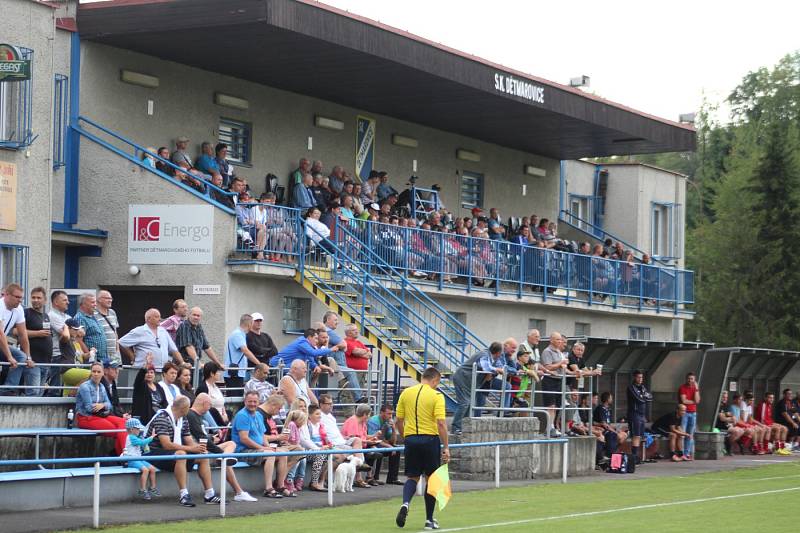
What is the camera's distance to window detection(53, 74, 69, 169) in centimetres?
2555

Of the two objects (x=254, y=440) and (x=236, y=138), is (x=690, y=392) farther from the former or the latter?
(x=254, y=440)

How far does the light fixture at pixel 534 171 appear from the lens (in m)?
39.8

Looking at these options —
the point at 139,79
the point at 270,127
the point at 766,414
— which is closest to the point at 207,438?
the point at 139,79

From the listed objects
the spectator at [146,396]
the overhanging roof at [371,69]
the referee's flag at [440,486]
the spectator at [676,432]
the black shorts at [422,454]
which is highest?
the overhanging roof at [371,69]

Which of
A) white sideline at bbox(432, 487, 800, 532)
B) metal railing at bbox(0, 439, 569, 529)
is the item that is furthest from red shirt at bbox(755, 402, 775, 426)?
white sideline at bbox(432, 487, 800, 532)

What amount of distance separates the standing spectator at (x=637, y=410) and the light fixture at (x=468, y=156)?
30.3 ft

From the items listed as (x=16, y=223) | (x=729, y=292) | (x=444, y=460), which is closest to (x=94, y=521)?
(x=444, y=460)

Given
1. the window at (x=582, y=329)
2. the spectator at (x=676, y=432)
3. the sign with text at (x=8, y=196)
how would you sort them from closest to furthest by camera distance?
the sign with text at (x=8, y=196), the spectator at (x=676, y=432), the window at (x=582, y=329)

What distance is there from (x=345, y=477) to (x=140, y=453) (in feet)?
11.5

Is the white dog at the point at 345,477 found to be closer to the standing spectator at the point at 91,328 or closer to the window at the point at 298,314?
the standing spectator at the point at 91,328

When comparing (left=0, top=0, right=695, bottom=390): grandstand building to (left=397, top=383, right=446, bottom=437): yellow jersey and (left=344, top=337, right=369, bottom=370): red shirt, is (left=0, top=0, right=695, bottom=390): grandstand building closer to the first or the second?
(left=344, top=337, right=369, bottom=370): red shirt

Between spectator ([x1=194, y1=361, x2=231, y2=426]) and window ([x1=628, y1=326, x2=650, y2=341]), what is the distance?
2152 cm

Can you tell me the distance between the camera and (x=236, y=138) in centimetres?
2961

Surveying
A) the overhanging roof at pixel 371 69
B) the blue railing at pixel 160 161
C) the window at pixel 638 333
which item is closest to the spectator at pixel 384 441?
the blue railing at pixel 160 161
